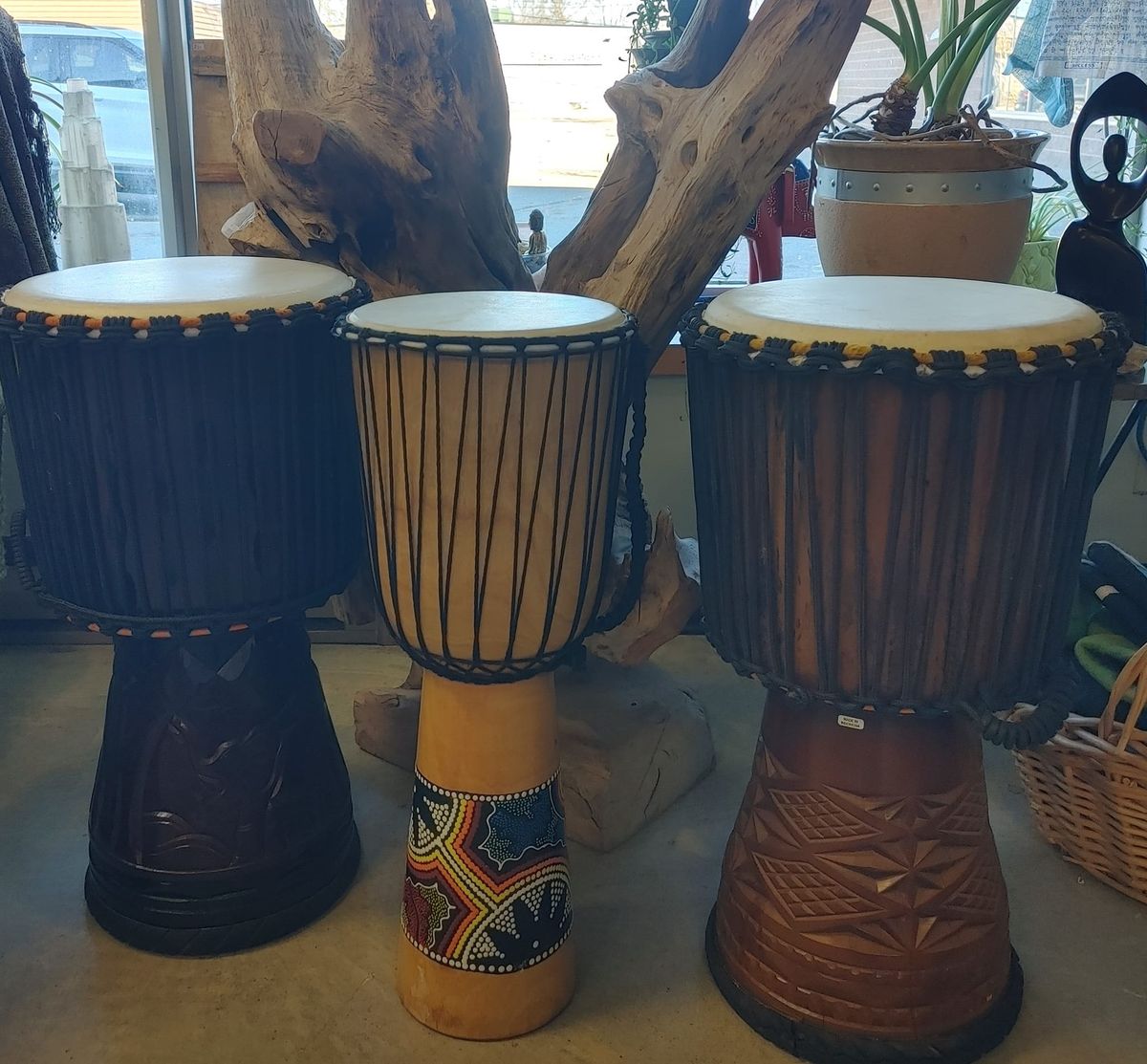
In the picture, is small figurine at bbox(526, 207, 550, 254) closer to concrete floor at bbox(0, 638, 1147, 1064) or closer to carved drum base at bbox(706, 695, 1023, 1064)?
concrete floor at bbox(0, 638, 1147, 1064)

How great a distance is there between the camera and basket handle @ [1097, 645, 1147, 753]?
133 cm

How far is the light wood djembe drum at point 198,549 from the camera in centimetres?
120

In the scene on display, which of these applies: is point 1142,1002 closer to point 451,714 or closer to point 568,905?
point 568,905

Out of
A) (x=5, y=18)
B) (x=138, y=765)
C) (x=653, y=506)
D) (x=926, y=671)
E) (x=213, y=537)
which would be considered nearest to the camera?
(x=926, y=671)

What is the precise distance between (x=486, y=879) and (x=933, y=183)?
120 cm

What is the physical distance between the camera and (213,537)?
1266mm

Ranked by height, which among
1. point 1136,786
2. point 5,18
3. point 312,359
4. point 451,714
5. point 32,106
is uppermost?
point 5,18

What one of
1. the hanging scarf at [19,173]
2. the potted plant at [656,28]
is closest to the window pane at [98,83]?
the hanging scarf at [19,173]

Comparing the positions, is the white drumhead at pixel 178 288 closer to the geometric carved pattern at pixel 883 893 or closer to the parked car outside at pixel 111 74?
the geometric carved pattern at pixel 883 893

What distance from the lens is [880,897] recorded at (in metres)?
1.21

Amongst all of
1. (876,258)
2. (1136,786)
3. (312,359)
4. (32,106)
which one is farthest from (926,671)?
(32,106)

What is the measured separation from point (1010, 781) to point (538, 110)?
166 centimetres

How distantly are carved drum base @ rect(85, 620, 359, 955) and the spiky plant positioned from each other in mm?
1202

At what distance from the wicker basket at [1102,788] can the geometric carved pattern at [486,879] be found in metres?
0.61
